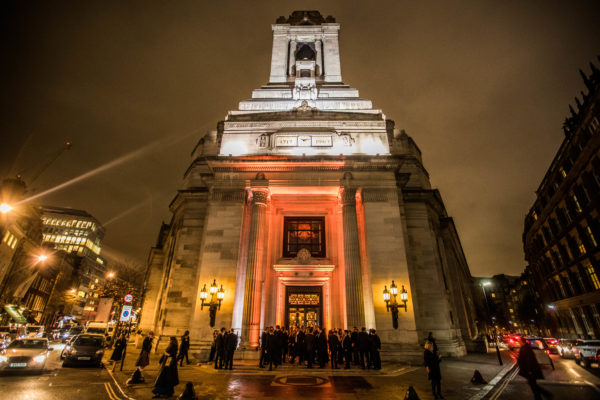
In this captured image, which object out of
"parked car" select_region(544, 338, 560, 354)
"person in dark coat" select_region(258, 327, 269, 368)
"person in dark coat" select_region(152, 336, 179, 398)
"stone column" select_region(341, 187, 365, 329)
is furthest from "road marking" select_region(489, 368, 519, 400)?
"parked car" select_region(544, 338, 560, 354)

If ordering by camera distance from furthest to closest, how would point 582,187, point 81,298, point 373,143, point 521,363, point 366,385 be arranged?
point 81,298, point 582,187, point 373,143, point 366,385, point 521,363

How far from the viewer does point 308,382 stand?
10.6m

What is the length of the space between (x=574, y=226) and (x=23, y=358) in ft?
163

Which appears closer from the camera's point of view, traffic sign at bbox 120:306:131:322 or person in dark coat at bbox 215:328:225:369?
person in dark coat at bbox 215:328:225:369

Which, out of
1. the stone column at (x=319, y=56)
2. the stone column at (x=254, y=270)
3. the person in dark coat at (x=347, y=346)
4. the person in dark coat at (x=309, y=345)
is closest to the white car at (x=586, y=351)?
the person in dark coat at (x=347, y=346)

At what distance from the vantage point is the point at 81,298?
300 feet

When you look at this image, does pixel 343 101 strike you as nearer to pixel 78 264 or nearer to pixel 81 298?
pixel 78 264

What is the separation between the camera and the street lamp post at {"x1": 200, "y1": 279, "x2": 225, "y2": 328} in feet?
54.7

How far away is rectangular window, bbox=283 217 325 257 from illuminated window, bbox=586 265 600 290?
3255 centimetres

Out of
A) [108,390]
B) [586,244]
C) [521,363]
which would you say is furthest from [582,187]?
[108,390]

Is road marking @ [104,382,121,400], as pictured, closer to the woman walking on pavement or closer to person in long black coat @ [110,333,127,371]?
the woman walking on pavement

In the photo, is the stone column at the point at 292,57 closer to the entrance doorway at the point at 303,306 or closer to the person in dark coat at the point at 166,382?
the entrance doorway at the point at 303,306

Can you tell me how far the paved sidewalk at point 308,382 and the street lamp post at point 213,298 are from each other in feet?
9.42

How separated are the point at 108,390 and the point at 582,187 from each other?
1754 inches
